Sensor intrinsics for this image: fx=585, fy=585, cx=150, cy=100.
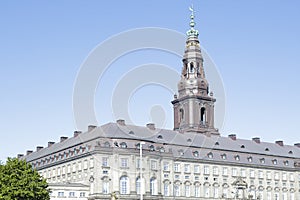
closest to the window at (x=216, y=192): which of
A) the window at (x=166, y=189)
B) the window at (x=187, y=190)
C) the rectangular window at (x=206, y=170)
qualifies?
the rectangular window at (x=206, y=170)

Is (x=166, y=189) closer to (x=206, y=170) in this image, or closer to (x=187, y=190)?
(x=187, y=190)

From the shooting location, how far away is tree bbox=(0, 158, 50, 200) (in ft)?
291

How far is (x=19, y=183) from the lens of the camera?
8975 cm

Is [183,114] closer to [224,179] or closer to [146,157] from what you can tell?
[224,179]

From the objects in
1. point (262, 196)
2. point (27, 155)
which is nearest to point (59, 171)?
point (27, 155)

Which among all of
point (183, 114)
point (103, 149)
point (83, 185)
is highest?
point (183, 114)

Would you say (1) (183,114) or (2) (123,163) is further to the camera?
(1) (183,114)

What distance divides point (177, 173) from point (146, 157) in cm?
1237

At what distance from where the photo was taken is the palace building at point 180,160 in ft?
403

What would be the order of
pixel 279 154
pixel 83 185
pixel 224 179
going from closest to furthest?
pixel 83 185 < pixel 224 179 < pixel 279 154

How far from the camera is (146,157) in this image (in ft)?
415

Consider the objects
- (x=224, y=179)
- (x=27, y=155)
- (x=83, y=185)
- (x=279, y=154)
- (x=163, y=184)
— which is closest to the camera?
(x=83, y=185)

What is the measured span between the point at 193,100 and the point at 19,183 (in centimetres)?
7693

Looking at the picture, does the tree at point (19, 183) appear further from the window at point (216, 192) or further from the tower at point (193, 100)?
the tower at point (193, 100)
